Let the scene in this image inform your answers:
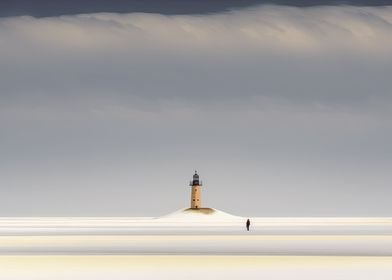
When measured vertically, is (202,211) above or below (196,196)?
below

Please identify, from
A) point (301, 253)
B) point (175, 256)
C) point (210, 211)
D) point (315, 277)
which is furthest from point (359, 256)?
point (210, 211)

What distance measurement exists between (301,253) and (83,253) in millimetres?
9340

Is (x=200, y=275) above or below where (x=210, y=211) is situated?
below

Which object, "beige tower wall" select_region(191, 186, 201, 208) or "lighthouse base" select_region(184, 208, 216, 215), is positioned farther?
"lighthouse base" select_region(184, 208, 216, 215)

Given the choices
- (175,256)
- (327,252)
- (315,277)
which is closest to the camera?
(315,277)

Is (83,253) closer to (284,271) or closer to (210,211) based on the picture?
(284,271)

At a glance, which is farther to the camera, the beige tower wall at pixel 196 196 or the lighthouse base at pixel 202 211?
the lighthouse base at pixel 202 211

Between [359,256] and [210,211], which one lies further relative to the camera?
[210,211]

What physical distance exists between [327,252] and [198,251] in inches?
224

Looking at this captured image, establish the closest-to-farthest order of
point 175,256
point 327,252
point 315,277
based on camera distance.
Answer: point 315,277 < point 175,256 < point 327,252

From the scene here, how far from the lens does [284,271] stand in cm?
3691

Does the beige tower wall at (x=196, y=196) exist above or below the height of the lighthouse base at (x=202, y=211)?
above

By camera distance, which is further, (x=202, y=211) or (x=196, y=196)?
(x=202, y=211)

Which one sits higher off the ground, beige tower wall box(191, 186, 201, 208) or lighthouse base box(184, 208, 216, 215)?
beige tower wall box(191, 186, 201, 208)
